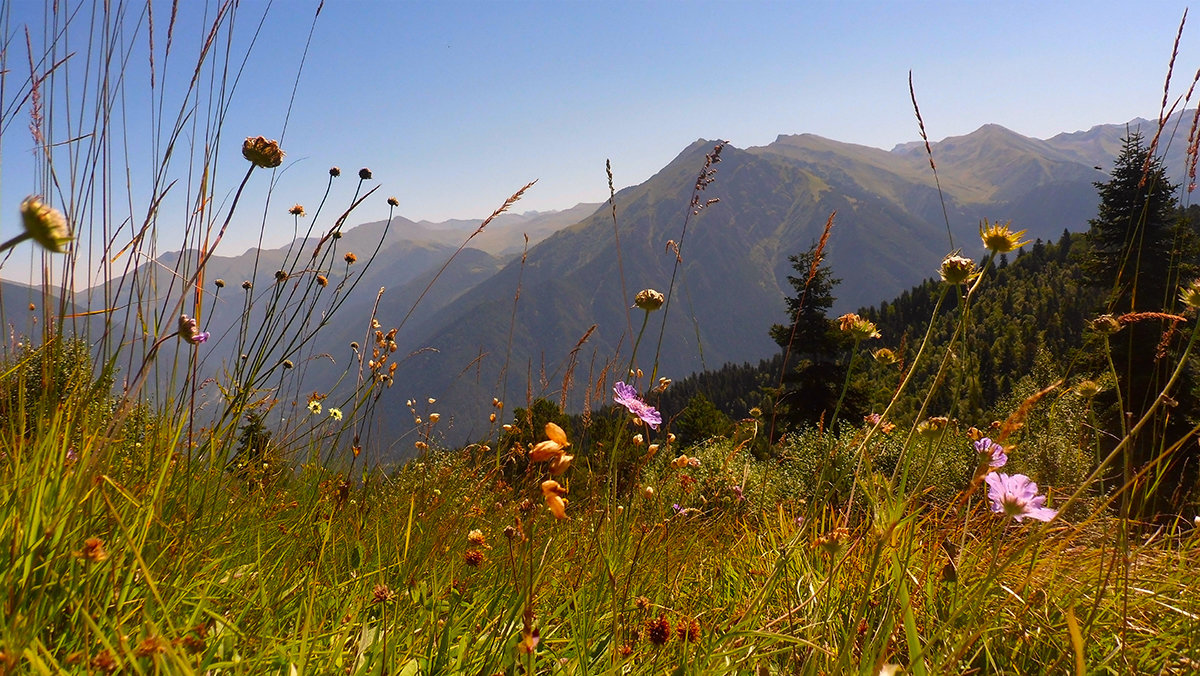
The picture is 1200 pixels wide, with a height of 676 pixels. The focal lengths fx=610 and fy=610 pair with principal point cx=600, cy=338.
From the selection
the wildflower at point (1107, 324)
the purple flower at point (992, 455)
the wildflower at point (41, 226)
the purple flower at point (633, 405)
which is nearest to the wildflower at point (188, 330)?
the wildflower at point (41, 226)

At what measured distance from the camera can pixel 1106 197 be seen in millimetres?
15047

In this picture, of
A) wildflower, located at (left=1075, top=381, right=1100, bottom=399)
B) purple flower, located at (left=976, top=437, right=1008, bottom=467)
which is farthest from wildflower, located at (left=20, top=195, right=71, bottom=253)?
wildflower, located at (left=1075, top=381, right=1100, bottom=399)

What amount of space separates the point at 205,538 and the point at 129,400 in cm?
51

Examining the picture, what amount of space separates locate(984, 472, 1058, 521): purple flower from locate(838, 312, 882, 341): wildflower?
59 centimetres

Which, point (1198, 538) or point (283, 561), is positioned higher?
point (283, 561)

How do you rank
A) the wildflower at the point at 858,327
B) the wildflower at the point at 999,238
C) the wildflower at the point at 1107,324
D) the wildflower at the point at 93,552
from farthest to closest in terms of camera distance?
the wildflower at the point at 858,327 < the wildflower at the point at 1107,324 < the wildflower at the point at 999,238 < the wildflower at the point at 93,552

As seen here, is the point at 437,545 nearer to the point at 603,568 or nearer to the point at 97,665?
the point at 603,568

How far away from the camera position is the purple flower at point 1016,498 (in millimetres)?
951

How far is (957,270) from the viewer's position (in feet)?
A: 3.91

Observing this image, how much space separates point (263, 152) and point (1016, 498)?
177cm

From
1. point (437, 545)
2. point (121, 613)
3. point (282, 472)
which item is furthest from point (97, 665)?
point (282, 472)

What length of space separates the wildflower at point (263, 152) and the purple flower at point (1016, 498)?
1681 millimetres

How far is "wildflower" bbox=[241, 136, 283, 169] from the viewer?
1.53m

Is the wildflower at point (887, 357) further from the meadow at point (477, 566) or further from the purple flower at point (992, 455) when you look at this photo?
the purple flower at point (992, 455)
